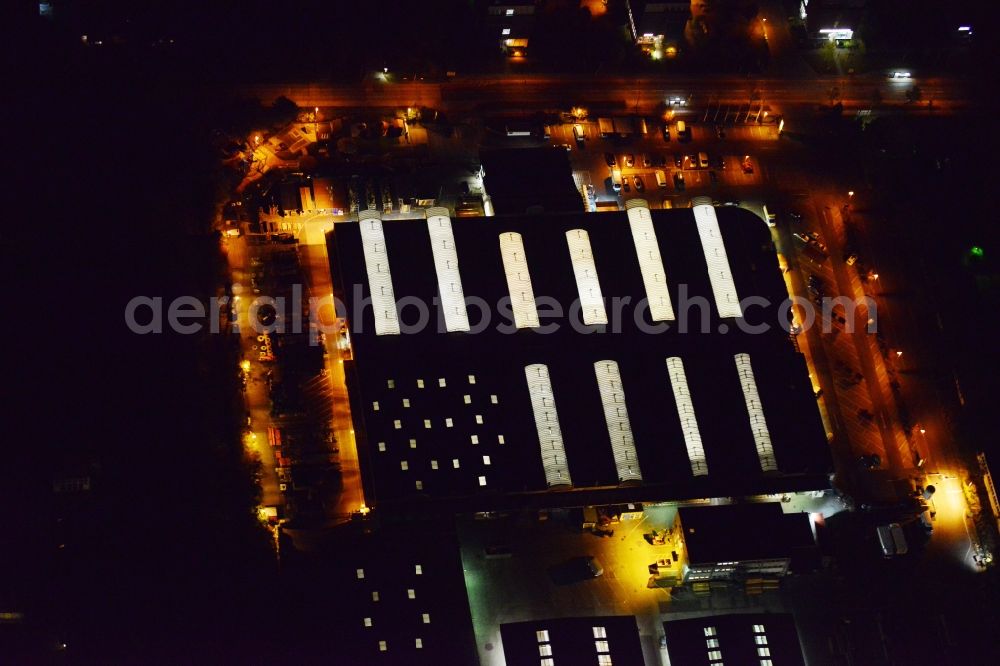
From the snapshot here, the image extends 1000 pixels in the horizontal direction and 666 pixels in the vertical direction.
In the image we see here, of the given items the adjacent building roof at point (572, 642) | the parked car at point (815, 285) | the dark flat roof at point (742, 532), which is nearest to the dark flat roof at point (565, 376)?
the dark flat roof at point (742, 532)

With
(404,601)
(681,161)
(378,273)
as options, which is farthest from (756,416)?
(404,601)

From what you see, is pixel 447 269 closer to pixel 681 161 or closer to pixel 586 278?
pixel 586 278

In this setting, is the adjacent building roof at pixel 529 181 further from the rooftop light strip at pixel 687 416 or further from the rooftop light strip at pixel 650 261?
the rooftop light strip at pixel 687 416

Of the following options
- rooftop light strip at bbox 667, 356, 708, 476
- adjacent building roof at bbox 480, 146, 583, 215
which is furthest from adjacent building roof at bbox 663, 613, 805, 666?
adjacent building roof at bbox 480, 146, 583, 215

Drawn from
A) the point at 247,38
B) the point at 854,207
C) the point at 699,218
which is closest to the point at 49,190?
the point at 247,38

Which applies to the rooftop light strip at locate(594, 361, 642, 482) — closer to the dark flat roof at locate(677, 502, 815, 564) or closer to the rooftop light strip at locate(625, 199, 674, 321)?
the dark flat roof at locate(677, 502, 815, 564)

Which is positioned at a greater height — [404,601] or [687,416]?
[687,416]
